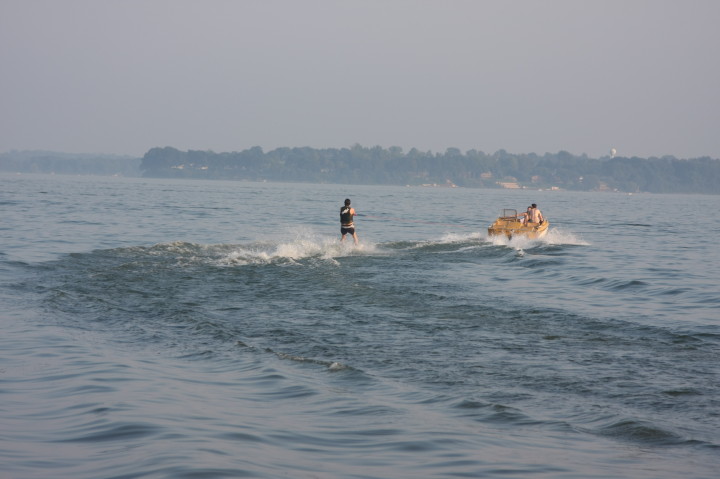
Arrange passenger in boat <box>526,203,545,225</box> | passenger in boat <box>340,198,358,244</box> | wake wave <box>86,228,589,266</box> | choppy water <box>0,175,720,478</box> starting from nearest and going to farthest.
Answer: choppy water <box>0,175,720,478</box> → wake wave <box>86,228,589,266</box> → passenger in boat <box>340,198,358,244</box> → passenger in boat <box>526,203,545,225</box>

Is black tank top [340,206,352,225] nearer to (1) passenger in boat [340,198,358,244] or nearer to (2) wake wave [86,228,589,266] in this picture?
(1) passenger in boat [340,198,358,244]

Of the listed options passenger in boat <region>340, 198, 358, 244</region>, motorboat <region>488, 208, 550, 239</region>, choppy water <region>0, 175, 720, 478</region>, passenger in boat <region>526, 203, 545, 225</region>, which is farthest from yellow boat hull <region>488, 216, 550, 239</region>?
choppy water <region>0, 175, 720, 478</region>

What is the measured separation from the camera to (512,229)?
28.3 m

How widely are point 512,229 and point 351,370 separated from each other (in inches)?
767

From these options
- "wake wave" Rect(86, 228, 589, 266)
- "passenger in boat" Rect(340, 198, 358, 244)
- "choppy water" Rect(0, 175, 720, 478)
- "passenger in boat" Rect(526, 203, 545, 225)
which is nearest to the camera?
"choppy water" Rect(0, 175, 720, 478)

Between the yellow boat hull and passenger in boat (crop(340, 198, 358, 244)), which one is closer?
passenger in boat (crop(340, 198, 358, 244))

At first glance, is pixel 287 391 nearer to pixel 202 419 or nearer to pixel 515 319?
pixel 202 419

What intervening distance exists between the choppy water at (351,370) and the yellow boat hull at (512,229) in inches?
252

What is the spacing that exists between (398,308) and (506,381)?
17.5 ft

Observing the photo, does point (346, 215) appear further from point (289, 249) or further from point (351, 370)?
point (351, 370)

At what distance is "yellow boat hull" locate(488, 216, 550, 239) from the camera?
92.6ft

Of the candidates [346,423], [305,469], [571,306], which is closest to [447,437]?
[346,423]

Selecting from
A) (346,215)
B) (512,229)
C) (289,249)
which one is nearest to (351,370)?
(289,249)

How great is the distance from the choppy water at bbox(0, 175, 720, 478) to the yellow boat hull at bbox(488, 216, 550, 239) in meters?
6.39
